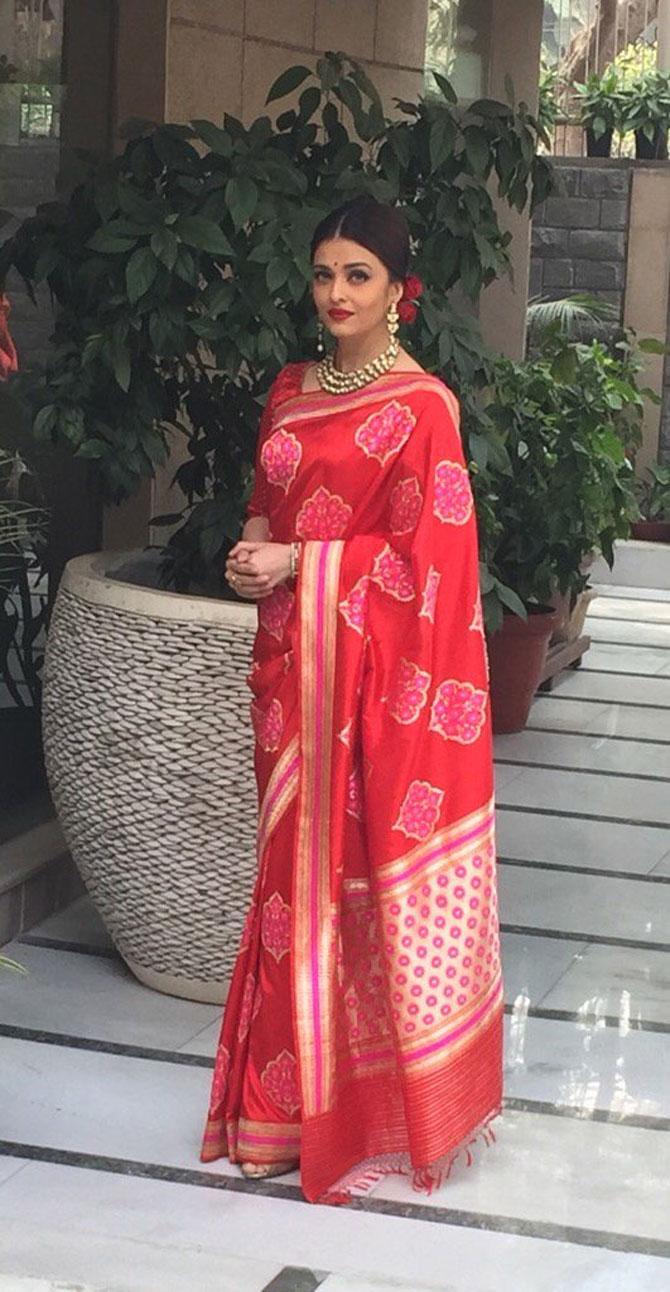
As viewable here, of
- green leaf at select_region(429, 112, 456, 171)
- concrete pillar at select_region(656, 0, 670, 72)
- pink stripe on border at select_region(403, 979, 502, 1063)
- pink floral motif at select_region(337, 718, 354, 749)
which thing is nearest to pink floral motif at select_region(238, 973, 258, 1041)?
pink stripe on border at select_region(403, 979, 502, 1063)

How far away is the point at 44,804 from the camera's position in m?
4.42

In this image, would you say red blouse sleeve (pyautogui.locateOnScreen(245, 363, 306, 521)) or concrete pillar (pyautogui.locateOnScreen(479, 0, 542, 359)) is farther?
concrete pillar (pyautogui.locateOnScreen(479, 0, 542, 359))

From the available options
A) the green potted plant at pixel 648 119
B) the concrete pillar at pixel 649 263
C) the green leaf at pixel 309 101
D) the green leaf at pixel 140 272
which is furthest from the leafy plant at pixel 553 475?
the green potted plant at pixel 648 119

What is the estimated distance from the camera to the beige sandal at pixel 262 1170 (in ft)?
10.0

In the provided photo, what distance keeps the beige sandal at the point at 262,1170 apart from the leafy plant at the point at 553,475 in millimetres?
2790

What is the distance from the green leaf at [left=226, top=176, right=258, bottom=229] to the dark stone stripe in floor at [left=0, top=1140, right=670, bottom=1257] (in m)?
1.48

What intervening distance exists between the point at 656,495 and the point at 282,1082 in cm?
731

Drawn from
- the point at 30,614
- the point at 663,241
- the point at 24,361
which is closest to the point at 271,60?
the point at 24,361

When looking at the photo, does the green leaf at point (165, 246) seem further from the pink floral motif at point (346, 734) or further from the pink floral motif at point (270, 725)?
the pink floral motif at point (346, 734)

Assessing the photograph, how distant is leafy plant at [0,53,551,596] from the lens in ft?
11.9

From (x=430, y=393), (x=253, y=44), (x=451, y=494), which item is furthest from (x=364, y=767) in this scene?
(x=253, y=44)

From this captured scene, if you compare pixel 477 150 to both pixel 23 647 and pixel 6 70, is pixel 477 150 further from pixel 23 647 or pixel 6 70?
pixel 23 647

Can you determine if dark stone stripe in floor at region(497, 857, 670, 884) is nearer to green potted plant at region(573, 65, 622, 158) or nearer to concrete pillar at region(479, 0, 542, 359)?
concrete pillar at region(479, 0, 542, 359)

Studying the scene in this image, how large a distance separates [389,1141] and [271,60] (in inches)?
102
